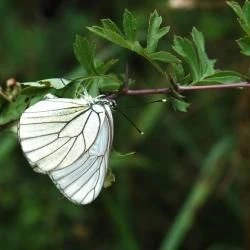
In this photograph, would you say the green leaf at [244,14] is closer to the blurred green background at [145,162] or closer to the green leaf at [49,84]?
the green leaf at [49,84]

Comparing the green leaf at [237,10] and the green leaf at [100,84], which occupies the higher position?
the green leaf at [237,10]

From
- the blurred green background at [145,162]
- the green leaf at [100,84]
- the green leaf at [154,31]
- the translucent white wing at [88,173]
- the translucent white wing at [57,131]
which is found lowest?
the blurred green background at [145,162]

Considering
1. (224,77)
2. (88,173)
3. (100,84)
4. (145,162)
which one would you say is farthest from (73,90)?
(145,162)

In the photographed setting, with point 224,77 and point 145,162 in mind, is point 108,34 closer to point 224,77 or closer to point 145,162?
point 224,77

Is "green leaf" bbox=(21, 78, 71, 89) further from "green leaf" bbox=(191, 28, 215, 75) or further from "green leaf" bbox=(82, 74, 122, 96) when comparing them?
"green leaf" bbox=(191, 28, 215, 75)

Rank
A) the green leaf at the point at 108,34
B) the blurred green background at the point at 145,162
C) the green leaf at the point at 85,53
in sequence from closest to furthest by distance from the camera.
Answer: the green leaf at the point at 108,34
the green leaf at the point at 85,53
the blurred green background at the point at 145,162

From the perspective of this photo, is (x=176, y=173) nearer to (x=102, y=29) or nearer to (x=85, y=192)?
(x=85, y=192)

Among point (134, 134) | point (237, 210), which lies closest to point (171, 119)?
point (134, 134)

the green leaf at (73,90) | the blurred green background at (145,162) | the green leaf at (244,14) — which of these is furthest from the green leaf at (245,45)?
the blurred green background at (145,162)

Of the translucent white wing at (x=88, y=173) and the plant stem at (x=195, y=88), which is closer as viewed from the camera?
the plant stem at (x=195, y=88)
